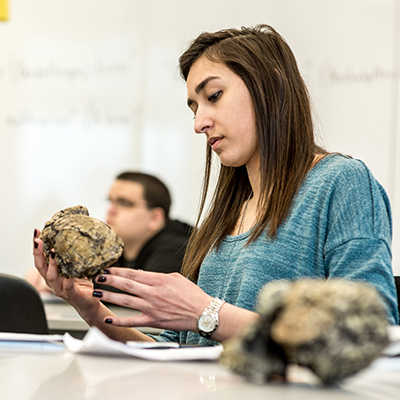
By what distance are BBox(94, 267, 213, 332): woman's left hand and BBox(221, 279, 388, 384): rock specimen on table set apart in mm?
369

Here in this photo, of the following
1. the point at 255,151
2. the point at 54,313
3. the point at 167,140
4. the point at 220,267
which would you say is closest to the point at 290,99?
the point at 255,151

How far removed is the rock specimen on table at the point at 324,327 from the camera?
43 centimetres

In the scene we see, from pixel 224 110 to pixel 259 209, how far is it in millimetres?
239

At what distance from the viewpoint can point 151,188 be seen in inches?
108

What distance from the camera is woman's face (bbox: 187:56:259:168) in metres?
1.22

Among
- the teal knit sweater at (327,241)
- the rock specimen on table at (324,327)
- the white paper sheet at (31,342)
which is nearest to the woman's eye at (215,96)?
the teal knit sweater at (327,241)

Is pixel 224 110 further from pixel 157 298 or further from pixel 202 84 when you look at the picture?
pixel 157 298

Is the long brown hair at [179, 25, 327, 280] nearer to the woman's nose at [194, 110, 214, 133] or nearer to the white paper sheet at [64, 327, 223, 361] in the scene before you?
the woman's nose at [194, 110, 214, 133]

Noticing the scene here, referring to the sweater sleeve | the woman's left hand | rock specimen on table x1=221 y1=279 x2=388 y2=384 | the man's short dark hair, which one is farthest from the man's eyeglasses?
rock specimen on table x1=221 y1=279 x2=388 y2=384

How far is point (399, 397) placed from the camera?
1.72 feet

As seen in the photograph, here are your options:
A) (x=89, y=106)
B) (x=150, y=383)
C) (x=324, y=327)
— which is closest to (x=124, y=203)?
(x=89, y=106)

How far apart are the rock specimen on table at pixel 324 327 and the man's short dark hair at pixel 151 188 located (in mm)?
2286

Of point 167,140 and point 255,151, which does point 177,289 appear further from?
point 167,140

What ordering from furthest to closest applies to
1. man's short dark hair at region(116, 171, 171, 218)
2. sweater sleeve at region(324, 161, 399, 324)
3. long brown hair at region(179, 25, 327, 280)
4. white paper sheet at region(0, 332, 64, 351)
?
man's short dark hair at region(116, 171, 171, 218), long brown hair at region(179, 25, 327, 280), sweater sleeve at region(324, 161, 399, 324), white paper sheet at region(0, 332, 64, 351)
